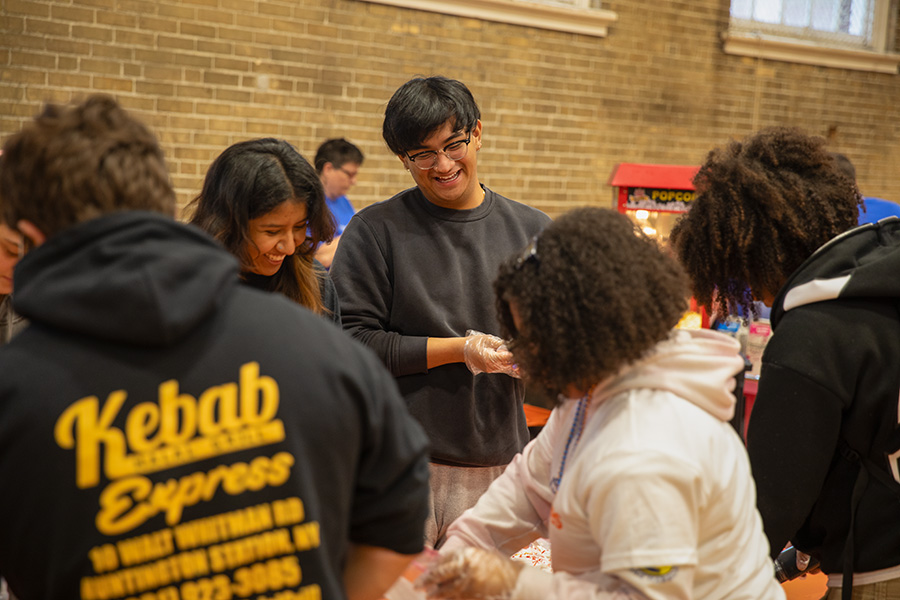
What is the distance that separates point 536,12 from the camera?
6.11 metres

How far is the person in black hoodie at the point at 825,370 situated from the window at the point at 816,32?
20.3ft

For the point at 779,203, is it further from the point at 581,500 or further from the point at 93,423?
the point at 93,423

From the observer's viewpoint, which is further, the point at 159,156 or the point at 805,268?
the point at 805,268

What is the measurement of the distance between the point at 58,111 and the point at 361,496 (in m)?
0.57

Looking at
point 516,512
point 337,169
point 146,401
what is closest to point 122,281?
point 146,401

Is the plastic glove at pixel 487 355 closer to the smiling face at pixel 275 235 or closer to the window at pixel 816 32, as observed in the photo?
the smiling face at pixel 275 235

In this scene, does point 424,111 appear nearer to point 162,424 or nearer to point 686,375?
point 686,375

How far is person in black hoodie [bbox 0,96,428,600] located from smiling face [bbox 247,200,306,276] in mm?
844

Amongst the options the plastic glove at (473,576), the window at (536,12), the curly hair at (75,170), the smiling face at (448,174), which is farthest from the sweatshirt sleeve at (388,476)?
the window at (536,12)

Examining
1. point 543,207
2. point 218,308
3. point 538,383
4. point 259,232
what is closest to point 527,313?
point 538,383

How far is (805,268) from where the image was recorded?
1.38 metres

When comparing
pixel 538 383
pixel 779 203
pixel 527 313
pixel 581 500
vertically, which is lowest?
pixel 581 500

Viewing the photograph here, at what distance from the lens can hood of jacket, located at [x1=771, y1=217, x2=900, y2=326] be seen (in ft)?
4.28

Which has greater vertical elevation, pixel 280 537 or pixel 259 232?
pixel 259 232
